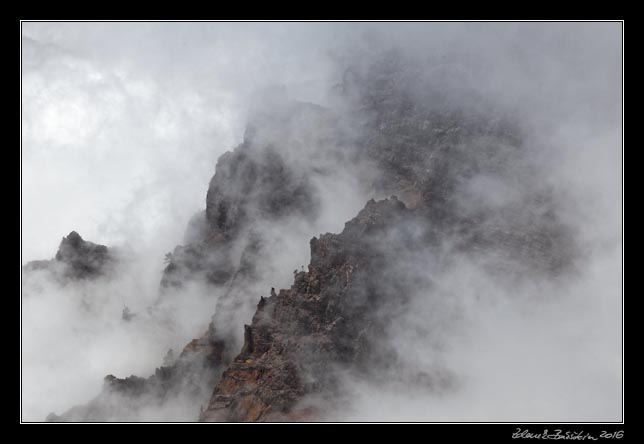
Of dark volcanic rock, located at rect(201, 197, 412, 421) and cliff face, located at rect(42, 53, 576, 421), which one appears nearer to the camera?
dark volcanic rock, located at rect(201, 197, 412, 421)

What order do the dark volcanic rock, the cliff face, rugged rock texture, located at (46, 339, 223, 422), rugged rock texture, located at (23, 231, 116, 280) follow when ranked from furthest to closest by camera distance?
rugged rock texture, located at (23, 231, 116, 280), rugged rock texture, located at (46, 339, 223, 422), the cliff face, the dark volcanic rock

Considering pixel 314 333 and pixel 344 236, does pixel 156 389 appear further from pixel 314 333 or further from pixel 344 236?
pixel 344 236

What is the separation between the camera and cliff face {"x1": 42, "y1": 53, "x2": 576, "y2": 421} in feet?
230

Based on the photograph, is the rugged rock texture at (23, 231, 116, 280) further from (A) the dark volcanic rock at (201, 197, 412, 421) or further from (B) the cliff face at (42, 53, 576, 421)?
(A) the dark volcanic rock at (201, 197, 412, 421)

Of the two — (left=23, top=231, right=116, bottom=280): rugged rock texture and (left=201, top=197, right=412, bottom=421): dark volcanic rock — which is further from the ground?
(left=23, top=231, right=116, bottom=280): rugged rock texture

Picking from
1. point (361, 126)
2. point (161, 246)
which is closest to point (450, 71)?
point (361, 126)

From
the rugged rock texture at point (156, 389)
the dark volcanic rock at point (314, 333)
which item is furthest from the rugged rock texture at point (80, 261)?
the dark volcanic rock at point (314, 333)

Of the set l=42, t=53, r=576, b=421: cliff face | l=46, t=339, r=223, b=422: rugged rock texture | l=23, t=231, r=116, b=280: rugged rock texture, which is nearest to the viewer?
l=42, t=53, r=576, b=421: cliff face

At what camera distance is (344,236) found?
78.3m

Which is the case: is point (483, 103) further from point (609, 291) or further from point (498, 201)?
point (609, 291)

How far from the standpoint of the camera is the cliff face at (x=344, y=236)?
230ft

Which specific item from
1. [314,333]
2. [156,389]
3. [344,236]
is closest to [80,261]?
[156,389]

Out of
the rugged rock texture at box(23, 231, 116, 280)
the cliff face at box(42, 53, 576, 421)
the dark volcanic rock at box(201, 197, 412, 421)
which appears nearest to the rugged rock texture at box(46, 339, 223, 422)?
the cliff face at box(42, 53, 576, 421)

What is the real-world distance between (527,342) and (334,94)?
247ft
